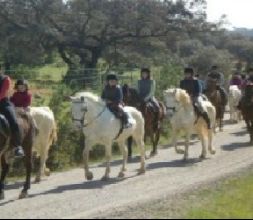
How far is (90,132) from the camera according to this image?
15.5 meters

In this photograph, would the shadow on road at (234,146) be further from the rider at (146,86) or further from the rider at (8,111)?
the rider at (8,111)

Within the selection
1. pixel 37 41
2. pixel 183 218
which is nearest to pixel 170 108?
pixel 183 218

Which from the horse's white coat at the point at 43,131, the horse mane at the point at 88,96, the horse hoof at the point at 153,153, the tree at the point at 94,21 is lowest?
the horse hoof at the point at 153,153

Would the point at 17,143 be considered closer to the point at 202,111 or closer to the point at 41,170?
the point at 41,170

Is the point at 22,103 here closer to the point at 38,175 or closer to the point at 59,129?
the point at 38,175

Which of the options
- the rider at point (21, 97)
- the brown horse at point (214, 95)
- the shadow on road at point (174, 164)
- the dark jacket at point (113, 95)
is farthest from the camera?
the brown horse at point (214, 95)

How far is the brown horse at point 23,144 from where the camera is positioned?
13531 mm

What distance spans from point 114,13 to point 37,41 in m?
7.06

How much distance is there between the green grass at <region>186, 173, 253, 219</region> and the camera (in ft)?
36.8

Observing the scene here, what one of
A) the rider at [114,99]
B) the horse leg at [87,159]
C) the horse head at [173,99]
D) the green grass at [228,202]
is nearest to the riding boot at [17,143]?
the horse leg at [87,159]

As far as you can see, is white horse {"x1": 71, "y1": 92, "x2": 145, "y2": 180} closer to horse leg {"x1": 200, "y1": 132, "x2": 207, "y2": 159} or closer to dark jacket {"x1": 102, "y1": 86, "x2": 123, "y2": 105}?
dark jacket {"x1": 102, "y1": 86, "x2": 123, "y2": 105}

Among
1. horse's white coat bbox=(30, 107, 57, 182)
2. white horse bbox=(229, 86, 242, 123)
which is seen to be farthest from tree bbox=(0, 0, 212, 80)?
horse's white coat bbox=(30, 107, 57, 182)

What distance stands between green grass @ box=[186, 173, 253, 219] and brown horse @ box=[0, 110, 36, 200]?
395 centimetres

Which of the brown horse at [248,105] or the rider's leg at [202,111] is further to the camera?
the brown horse at [248,105]
